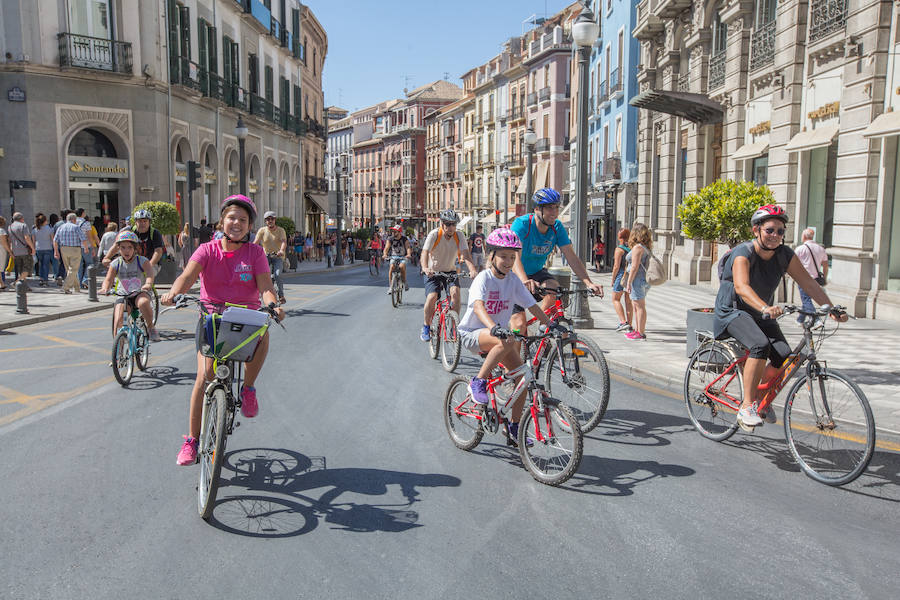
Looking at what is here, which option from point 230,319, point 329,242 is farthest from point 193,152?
point 230,319

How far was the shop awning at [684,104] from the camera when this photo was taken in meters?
19.5

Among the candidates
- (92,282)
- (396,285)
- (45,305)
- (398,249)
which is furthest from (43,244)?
(398,249)

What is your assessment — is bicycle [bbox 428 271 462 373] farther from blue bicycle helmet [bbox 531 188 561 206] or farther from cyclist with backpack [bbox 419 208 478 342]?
blue bicycle helmet [bbox 531 188 561 206]

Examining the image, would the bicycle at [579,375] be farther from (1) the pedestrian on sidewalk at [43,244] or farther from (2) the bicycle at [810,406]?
(1) the pedestrian on sidewalk at [43,244]

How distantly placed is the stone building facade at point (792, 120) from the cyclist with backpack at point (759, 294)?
8.80 meters

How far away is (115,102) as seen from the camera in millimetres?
24438

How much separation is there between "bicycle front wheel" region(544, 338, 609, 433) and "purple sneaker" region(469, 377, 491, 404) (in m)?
0.95

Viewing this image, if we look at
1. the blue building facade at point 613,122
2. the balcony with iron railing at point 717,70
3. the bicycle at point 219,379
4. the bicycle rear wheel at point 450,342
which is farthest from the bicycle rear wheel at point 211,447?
the blue building facade at point 613,122

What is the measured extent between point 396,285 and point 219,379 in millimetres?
11804

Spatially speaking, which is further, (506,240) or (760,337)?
(760,337)

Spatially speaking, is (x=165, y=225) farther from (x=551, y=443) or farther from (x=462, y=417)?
(x=551, y=443)

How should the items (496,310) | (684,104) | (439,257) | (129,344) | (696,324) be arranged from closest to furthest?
1. (496,310)
2. (129,344)
3. (696,324)
4. (439,257)
5. (684,104)

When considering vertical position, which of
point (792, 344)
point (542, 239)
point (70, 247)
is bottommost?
point (792, 344)

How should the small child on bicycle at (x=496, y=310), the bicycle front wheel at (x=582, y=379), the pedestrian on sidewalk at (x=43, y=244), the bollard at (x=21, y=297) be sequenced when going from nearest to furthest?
the small child on bicycle at (x=496, y=310), the bicycle front wheel at (x=582, y=379), the bollard at (x=21, y=297), the pedestrian on sidewalk at (x=43, y=244)
